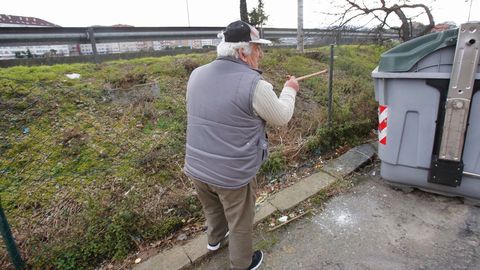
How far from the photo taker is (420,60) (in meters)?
2.34

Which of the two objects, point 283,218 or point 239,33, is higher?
point 239,33

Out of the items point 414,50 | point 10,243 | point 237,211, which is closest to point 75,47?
point 10,243

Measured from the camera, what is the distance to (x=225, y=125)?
5.20ft

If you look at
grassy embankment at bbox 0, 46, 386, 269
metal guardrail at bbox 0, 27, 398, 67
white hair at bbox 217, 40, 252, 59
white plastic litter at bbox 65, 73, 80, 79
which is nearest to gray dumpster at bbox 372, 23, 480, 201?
grassy embankment at bbox 0, 46, 386, 269

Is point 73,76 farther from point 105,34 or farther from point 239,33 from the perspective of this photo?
point 239,33

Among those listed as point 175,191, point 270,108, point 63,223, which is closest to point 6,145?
point 63,223

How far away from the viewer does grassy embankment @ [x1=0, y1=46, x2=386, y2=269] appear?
219cm

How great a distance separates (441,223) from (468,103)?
3.44ft

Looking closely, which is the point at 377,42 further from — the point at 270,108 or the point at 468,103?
the point at 270,108

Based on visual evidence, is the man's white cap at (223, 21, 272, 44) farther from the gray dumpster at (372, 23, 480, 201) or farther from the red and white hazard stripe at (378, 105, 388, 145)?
the red and white hazard stripe at (378, 105, 388, 145)

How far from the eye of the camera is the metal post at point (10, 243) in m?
1.84

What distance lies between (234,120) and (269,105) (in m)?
0.22

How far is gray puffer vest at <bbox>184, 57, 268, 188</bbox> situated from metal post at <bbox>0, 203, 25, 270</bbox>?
1.35 metres

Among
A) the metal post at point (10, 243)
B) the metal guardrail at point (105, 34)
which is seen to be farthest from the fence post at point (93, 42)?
the metal post at point (10, 243)
